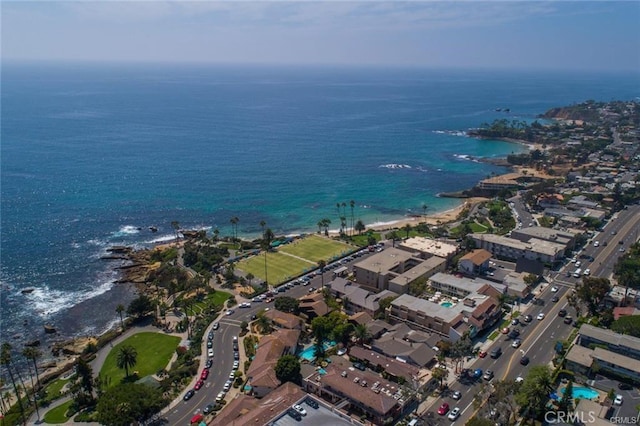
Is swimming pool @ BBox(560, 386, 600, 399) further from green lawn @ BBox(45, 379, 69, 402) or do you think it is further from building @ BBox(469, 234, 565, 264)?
green lawn @ BBox(45, 379, 69, 402)

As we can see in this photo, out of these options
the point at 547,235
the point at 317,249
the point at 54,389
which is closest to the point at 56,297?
the point at 54,389

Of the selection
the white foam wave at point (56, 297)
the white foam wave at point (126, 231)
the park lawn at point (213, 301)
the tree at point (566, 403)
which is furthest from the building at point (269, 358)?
the white foam wave at point (126, 231)

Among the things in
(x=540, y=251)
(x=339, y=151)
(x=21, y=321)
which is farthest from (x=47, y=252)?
(x=339, y=151)

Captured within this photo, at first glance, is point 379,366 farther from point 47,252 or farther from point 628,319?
point 47,252

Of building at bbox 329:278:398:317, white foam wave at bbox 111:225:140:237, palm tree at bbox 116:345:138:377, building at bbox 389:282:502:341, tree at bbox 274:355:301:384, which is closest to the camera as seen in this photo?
tree at bbox 274:355:301:384

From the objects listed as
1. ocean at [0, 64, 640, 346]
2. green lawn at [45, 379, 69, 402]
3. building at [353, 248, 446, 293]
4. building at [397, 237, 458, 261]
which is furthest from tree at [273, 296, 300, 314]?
green lawn at [45, 379, 69, 402]

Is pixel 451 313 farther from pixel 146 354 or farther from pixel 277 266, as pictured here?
pixel 146 354

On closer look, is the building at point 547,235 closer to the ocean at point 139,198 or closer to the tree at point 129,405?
the ocean at point 139,198
